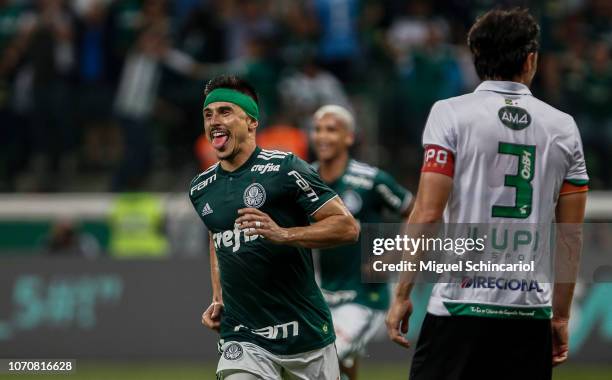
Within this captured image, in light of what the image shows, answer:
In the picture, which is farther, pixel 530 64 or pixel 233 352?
pixel 233 352

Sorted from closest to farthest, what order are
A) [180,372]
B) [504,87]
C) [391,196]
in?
[504,87], [391,196], [180,372]

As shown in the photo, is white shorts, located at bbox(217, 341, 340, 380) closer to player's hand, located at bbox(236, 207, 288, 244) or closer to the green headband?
player's hand, located at bbox(236, 207, 288, 244)

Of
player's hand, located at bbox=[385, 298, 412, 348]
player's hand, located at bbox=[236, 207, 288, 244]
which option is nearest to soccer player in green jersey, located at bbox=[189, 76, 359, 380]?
player's hand, located at bbox=[236, 207, 288, 244]

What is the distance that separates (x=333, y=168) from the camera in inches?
377

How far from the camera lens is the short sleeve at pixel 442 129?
5320 millimetres

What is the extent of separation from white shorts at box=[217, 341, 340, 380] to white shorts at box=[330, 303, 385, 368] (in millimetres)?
2413

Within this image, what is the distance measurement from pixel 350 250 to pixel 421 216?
4.07 meters

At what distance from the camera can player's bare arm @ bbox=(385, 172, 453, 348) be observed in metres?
5.25

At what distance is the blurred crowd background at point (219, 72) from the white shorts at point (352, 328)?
5.74 meters

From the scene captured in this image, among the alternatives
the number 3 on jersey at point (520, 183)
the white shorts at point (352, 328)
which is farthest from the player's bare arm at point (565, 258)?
the white shorts at point (352, 328)

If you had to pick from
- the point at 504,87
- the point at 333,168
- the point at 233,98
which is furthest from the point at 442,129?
the point at 333,168

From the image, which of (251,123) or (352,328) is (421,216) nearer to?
(251,123)

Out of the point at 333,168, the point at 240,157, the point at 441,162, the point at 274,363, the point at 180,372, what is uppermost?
the point at 333,168

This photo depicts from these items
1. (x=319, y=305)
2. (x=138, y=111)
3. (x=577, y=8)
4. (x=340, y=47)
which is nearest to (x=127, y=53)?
(x=138, y=111)
